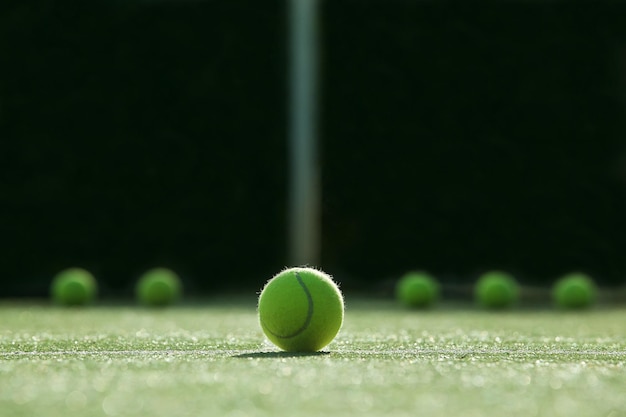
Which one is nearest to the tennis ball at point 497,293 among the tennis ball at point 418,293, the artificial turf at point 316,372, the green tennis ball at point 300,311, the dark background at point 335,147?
the tennis ball at point 418,293

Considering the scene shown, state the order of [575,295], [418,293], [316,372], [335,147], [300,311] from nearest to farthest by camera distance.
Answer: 1. [316,372]
2. [300,311]
3. [418,293]
4. [575,295]
5. [335,147]

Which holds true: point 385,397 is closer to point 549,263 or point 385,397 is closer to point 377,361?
point 377,361

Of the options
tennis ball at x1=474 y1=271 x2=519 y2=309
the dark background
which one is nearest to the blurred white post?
the dark background

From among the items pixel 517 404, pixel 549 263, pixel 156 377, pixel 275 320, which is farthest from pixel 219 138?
pixel 517 404

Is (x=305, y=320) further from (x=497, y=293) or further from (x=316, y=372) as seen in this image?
(x=497, y=293)

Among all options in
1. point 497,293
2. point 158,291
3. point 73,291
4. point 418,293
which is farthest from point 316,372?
point 73,291

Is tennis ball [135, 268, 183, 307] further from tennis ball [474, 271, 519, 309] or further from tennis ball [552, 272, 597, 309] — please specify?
tennis ball [552, 272, 597, 309]

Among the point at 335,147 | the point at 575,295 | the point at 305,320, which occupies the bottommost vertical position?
the point at 575,295
